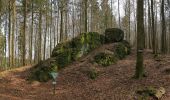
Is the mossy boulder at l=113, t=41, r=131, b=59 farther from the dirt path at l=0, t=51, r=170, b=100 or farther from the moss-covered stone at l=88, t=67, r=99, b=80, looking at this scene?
the moss-covered stone at l=88, t=67, r=99, b=80

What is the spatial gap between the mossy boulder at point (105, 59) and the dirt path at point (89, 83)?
51 centimetres

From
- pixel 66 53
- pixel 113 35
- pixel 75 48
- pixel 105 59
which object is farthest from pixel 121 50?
pixel 66 53

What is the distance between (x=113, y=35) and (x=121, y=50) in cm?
333

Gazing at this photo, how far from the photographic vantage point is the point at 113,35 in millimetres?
27156

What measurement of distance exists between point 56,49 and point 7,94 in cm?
812

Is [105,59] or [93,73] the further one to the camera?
[105,59]

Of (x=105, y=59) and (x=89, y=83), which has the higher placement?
(x=105, y=59)

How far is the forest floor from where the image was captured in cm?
1508

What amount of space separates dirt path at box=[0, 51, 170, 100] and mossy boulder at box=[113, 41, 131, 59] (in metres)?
0.79

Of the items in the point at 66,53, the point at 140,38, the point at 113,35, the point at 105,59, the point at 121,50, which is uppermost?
the point at 113,35

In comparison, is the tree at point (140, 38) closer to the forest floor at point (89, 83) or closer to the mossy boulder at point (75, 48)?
the forest floor at point (89, 83)

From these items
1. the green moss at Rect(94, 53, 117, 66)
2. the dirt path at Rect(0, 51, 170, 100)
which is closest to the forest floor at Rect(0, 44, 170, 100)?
the dirt path at Rect(0, 51, 170, 100)

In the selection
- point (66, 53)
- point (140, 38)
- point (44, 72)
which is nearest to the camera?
point (140, 38)

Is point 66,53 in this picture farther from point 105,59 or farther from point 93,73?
point 93,73
